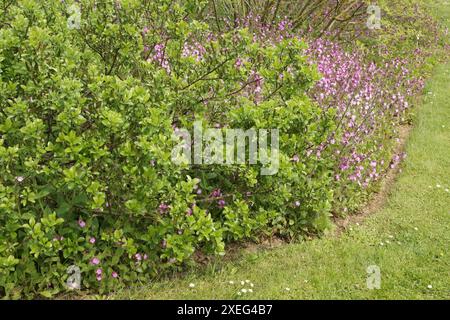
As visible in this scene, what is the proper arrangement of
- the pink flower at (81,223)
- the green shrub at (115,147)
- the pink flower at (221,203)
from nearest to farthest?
the green shrub at (115,147) < the pink flower at (81,223) < the pink flower at (221,203)

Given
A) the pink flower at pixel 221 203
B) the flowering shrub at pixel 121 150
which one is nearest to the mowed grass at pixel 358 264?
the flowering shrub at pixel 121 150

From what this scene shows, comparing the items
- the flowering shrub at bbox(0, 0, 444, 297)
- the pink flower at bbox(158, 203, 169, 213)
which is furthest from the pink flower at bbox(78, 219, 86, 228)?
the pink flower at bbox(158, 203, 169, 213)

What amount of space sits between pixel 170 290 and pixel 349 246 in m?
1.61

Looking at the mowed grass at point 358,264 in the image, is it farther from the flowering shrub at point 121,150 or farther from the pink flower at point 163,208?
the pink flower at point 163,208

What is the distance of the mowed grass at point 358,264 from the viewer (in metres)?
3.67

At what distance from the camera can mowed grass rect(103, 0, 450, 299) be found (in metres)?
3.67

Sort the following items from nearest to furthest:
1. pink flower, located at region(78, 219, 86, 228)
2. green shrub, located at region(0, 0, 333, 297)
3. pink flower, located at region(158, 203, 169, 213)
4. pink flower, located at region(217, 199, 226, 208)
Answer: green shrub, located at region(0, 0, 333, 297) < pink flower, located at region(78, 219, 86, 228) < pink flower, located at region(158, 203, 169, 213) < pink flower, located at region(217, 199, 226, 208)

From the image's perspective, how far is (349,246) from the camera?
432 cm

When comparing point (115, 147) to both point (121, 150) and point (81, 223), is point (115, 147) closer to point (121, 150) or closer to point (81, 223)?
point (121, 150)

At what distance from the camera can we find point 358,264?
4055 mm

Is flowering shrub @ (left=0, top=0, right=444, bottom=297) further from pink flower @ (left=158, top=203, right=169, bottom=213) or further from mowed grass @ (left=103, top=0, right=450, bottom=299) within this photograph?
mowed grass @ (left=103, top=0, right=450, bottom=299)

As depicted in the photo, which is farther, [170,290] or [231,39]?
[231,39]
